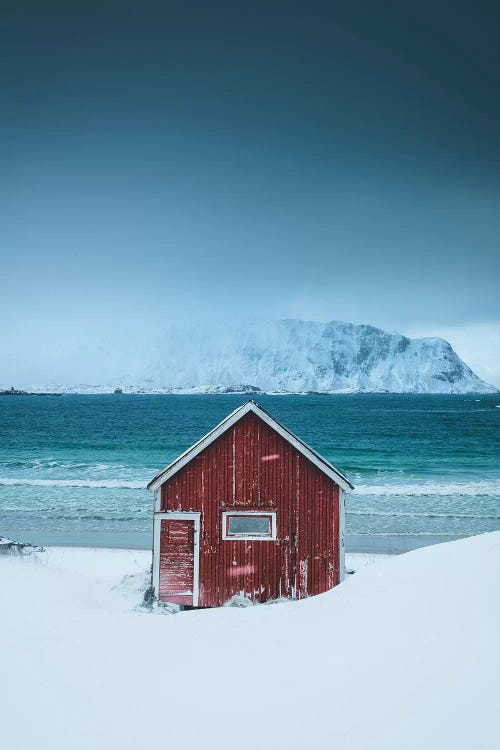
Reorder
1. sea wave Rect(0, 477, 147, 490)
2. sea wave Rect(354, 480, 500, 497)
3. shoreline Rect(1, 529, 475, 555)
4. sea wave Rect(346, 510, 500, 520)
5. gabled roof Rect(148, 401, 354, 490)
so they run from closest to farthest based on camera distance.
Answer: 1. gabled roof Rect(148, 401, 354, 490)
2. shoreline Rect(1, 529, 475, 555)
3. sea wave Rect(346, 510, 500, 520)
4. sea wave Rect(354, 480, 500, 497)
5. sea wave Rect(0, 477, 147, 490)

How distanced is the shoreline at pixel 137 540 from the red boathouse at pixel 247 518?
401 inches

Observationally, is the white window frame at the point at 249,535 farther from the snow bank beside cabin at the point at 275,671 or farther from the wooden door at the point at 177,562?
the snow bank beside cabin at the point at 275,671

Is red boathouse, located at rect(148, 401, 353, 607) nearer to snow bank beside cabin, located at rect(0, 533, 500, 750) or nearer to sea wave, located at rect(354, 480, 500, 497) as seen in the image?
snow bank beside cabin, located at rect(0, 533, 500, 750)

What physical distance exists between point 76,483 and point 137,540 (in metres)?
15.7

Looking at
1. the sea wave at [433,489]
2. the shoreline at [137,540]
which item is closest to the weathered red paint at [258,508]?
the shoreline at [137,540]

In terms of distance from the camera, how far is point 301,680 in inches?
288

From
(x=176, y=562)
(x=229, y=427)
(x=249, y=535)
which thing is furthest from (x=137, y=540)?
(x=229, y=427)

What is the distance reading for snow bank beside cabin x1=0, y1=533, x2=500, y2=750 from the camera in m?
6.04

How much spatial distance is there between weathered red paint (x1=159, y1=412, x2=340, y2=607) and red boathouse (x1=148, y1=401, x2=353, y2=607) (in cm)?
3

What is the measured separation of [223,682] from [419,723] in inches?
113

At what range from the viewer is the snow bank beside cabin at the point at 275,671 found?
604 centimetres

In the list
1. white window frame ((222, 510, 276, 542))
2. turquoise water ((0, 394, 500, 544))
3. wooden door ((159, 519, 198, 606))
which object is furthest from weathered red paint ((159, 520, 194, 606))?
turquoise water ((0, 394, 500, 544))

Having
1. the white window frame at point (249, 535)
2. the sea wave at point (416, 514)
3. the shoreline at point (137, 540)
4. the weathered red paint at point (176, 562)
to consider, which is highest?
the white window frame at point (249, 535)

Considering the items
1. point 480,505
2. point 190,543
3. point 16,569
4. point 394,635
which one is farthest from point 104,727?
point 480,505
